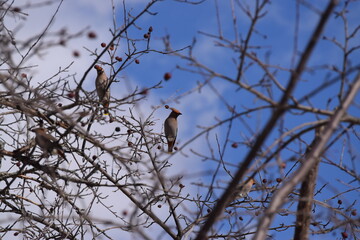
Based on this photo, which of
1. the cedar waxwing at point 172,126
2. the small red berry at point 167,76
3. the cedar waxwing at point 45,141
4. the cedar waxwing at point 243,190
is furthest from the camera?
the cedar waxwing at point 172,126

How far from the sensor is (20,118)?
4730mm

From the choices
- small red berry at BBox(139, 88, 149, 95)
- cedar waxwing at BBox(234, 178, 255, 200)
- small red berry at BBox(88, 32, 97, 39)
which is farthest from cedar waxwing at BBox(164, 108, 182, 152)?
small red berry at BBox(88, 32, 97, 39)

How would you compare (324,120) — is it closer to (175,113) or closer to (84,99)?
(84,99)

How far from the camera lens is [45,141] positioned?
14.3ft

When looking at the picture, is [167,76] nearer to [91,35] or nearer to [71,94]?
[91,35]

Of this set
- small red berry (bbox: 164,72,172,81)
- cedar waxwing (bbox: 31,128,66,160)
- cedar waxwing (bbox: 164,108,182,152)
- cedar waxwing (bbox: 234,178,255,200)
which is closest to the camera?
cedar waxwing (bbox: 234,178,255,200)

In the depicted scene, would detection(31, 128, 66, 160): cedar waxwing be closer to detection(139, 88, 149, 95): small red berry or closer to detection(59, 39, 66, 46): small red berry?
detection(139, 88, 149, 95): small red berry

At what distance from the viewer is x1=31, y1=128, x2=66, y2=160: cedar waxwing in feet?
14.0

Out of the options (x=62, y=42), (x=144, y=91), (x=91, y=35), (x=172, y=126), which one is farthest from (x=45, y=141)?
(x=172, y=126)

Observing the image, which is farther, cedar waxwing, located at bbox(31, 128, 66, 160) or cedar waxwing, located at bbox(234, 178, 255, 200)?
cedar waxwing, located at bbox(31, 128, 66, 160)

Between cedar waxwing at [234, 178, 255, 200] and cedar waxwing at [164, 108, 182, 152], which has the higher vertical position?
cedar waxwing at [164, 108, 182, 152]

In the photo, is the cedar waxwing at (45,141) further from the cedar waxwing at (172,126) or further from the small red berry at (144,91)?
the cedar waxwing at (172,126)

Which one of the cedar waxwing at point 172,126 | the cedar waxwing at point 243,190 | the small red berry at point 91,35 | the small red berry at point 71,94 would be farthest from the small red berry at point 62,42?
the cedar waxwing at point 172,126

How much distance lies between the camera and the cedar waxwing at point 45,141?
427 centimetres
